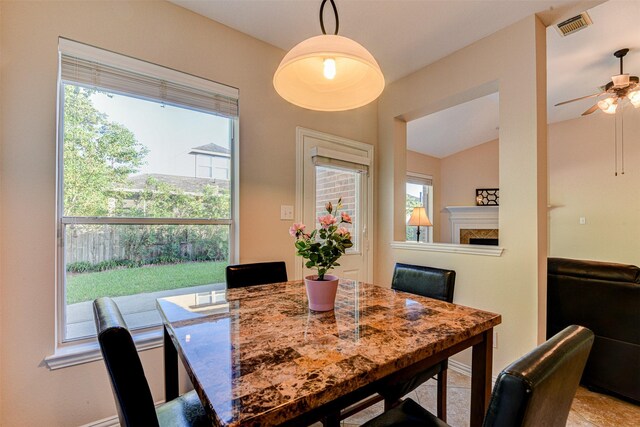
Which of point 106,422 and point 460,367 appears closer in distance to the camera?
point 106,422

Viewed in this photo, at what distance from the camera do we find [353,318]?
112cm

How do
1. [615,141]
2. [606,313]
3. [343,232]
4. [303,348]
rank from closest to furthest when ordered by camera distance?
[303,348], [343,232], [606,313], [615,141]

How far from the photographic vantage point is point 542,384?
0.52 metres

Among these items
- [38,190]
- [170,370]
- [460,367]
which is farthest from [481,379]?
[38,190]

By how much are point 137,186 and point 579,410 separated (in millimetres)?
3098

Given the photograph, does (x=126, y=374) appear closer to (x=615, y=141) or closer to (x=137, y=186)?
(x=137, y=186)

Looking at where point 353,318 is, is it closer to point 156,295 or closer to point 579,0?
point 156,295

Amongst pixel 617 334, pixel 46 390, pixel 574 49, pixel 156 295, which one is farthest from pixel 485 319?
pixel 574 49

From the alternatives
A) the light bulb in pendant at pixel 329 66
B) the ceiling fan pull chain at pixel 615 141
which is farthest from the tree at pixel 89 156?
the ceiling fan pull chain at pixel 615 141

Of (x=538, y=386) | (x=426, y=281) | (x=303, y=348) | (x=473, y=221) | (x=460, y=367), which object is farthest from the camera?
(x=473, y=221)

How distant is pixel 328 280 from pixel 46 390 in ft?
5.15

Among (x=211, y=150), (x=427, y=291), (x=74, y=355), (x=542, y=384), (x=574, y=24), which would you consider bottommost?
(x=74, y=355)

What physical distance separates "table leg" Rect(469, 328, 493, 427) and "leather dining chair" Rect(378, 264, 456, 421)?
29cm

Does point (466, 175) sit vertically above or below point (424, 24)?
below
